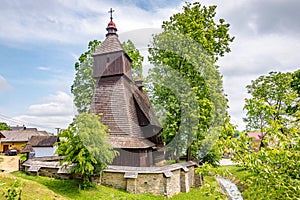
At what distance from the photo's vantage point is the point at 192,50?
17938 millimetres

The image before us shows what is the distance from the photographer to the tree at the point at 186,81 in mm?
17062

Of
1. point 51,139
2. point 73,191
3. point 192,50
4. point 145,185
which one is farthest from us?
point 51,139

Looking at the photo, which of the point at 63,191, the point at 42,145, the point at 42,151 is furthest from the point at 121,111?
the point at 42,151

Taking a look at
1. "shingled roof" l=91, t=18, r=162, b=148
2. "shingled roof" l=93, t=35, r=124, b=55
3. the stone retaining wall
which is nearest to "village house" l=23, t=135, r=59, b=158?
"shingled roof" l=91, t=18, r=162, b=148

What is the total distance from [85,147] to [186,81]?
9424 millimetres

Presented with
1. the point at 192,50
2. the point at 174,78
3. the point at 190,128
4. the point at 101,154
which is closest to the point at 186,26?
the point at 192,50

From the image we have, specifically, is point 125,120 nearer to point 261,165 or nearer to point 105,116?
point 105,116

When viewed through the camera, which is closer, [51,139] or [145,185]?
[145,185]

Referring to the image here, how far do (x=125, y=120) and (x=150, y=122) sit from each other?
287 centimetres

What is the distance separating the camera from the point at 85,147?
11820 mm

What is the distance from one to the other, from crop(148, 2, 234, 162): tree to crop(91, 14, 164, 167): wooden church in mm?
1805

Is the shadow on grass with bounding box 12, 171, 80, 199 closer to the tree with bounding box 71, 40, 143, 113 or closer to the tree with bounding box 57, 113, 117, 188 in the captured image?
the tree with bounding box 57, 113, 117, 188

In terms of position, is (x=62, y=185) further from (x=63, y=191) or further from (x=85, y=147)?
(x=85, y=147)

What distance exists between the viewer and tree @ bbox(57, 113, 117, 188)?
461 inches
